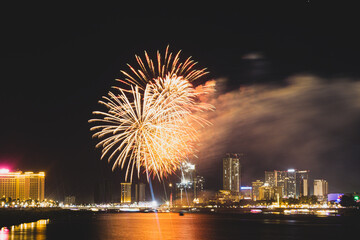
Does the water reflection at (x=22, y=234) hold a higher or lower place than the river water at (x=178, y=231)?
higher

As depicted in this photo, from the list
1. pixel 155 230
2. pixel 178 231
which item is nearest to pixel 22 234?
pixel 155 230

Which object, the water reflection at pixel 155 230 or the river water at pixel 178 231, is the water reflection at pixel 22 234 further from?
the water reflection at pixel 155 230

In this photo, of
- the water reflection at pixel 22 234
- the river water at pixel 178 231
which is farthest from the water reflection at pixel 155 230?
the water reflection at pixel 22 234

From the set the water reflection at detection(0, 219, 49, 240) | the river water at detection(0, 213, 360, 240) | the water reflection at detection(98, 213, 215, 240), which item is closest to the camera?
the water reflection at detection(0, 219, 49, 240)

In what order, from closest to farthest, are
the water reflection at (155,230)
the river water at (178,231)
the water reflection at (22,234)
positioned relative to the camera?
the water reflection at (22,234)
the river water at (178,231)
the water reflection at (155,230)

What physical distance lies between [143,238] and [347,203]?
5253 inches

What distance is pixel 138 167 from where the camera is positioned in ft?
129

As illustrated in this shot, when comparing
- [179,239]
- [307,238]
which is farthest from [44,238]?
[307,238]

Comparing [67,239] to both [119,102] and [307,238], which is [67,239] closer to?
[119,102]

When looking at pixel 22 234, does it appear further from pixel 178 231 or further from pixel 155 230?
pixel 178 231

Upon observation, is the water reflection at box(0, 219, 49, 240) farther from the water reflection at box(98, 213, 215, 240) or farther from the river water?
the water reflection at box(98, 213, 215, 240)

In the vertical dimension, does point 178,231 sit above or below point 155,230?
above

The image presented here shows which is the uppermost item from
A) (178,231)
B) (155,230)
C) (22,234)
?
(22,234)

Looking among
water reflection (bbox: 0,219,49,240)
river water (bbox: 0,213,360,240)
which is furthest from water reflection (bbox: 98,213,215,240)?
water reflection (bbox: 0,219,49,240)
